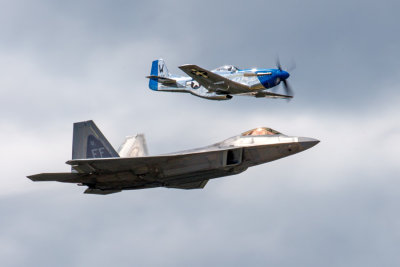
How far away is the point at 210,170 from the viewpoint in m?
39.6

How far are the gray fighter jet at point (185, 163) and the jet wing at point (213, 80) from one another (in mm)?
20512

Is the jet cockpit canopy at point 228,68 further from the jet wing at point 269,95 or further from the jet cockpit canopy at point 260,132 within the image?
the jet cockpit canopy at point 260,132

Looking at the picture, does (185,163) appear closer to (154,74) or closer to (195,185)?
(195,185)

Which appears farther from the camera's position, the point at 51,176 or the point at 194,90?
the point at 194,90

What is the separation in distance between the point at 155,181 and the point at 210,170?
134 inches

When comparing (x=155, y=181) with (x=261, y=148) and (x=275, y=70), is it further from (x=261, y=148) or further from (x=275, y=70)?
(x=275, y=70)

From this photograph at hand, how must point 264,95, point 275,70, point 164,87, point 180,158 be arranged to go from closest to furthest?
point 180,158 < point 275,70 < point 264,95 < point 164,87

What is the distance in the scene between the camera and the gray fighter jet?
3922 cm

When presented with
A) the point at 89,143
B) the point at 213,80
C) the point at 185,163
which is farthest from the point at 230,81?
the point at 185,163

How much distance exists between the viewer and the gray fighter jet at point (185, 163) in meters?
39.2

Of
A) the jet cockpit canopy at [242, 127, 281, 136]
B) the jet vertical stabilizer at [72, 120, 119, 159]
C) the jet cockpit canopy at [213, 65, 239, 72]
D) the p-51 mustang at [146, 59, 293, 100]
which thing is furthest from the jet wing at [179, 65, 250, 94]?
the jet cockpit canopy at [242, 127, 281, 136]

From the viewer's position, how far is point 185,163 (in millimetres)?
39531

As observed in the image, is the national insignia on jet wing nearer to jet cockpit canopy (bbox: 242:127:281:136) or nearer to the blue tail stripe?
the blue tail stripe

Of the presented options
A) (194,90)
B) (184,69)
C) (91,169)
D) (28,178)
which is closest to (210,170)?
(91,169)
